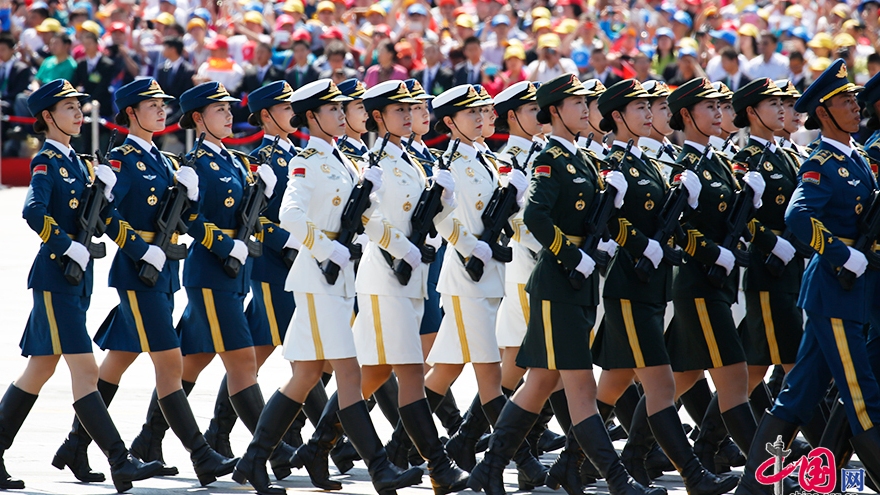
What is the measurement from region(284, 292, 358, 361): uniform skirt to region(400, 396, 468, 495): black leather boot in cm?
38

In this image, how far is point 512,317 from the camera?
7.43m

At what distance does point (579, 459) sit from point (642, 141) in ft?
6.86

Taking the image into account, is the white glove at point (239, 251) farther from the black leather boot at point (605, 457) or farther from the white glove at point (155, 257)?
the black leather boot at point (605, 457)

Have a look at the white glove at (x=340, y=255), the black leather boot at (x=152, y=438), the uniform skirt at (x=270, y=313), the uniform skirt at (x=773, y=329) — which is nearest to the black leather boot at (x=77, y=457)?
the black leather boot at (x=152, y=438)

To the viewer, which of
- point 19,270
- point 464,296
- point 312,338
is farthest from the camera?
point 19,270

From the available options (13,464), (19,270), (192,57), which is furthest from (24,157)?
(13,464)

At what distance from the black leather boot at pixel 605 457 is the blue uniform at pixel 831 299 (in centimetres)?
66

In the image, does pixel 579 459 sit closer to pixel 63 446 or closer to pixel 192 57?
pixel 63 446

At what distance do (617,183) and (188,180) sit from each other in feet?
6.72

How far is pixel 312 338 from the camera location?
21.1ft

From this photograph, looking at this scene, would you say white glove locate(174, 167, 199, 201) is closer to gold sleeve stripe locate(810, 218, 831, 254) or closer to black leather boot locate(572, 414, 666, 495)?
black leather boot locate(572, 414, 666, 495)

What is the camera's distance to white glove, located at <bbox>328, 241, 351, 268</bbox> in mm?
6418

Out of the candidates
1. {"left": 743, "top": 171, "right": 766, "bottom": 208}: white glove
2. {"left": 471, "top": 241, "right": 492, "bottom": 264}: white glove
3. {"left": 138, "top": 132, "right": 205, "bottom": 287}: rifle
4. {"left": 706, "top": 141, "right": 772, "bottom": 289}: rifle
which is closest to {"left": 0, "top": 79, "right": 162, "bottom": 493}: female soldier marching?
{"left": 138, "top": 132, "right": 205, "bottom": 287}: rifle

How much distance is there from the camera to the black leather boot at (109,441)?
6.54 m
